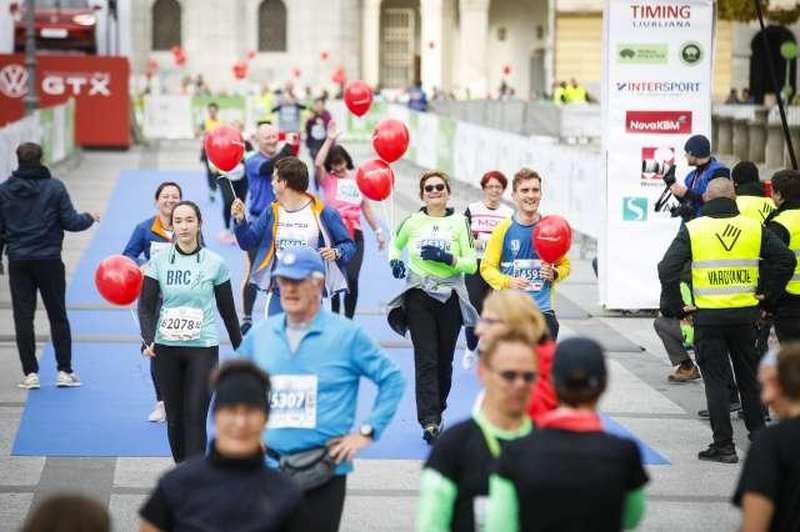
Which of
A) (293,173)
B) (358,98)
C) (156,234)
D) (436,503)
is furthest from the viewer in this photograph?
(358,98)

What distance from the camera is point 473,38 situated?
83.8 m

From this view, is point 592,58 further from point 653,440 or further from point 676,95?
point 653,440

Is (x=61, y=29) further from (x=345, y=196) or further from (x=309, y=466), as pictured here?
(x=309, y=466)

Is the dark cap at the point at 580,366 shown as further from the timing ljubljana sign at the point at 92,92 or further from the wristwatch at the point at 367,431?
the timing ljubljana sign at the point at 92,92

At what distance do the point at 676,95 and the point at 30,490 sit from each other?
31.8 ft

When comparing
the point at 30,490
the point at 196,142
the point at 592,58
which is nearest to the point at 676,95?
the point at 30,490

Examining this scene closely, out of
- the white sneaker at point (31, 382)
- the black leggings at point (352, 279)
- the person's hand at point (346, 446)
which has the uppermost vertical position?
the person's hand at point (346, 446)

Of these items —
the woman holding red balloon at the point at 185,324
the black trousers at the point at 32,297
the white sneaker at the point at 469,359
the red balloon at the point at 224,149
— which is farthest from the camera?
the white sneaker at the point at 469,359

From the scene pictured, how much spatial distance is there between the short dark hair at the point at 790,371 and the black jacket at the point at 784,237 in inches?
250

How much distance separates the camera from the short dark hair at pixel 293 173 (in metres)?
11.5

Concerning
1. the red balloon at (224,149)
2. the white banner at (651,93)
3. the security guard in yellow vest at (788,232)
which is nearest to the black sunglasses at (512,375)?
the security guard in yellow vest at (788,232)

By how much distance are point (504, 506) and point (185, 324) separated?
16.8ft

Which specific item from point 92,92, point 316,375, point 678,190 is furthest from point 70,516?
point 92,92

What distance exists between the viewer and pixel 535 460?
5.69 m
